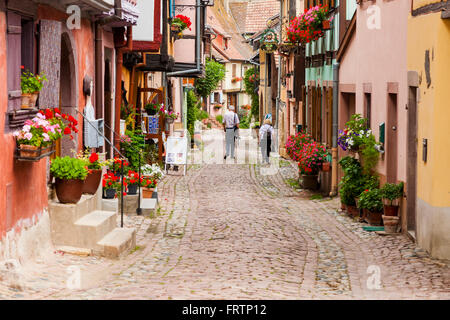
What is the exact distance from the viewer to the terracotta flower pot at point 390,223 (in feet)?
41.3

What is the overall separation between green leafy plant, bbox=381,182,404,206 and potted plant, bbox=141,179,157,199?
4724 millimetres

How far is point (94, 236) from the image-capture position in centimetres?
1039

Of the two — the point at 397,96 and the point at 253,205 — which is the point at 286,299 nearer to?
the point at 397,96

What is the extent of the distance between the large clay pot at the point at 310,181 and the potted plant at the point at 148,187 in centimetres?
507

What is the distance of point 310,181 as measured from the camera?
20.0 meters

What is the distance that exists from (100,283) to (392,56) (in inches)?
269

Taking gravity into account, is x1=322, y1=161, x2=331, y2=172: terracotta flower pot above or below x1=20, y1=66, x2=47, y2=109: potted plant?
below

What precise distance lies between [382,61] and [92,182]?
549 cm

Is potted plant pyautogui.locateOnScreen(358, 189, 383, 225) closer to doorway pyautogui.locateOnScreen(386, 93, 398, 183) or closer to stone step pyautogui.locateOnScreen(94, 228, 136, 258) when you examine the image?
doorway pyautogui.locateOnScreen(386, 93, 398, 183)

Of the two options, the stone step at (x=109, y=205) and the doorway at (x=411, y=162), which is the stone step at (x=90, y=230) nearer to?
the stone step at (x=109, y=205)

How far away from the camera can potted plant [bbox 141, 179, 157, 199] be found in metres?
15.7

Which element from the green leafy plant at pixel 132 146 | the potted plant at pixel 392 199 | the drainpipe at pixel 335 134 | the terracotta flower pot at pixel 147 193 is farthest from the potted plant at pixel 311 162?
the potted plant at pixel 392 199

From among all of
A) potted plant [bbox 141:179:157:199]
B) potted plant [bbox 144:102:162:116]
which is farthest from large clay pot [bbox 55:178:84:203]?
potted plant [bbox 144:102:162:116]

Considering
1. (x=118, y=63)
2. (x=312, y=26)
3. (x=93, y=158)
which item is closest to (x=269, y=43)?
(x=312, y=26)
